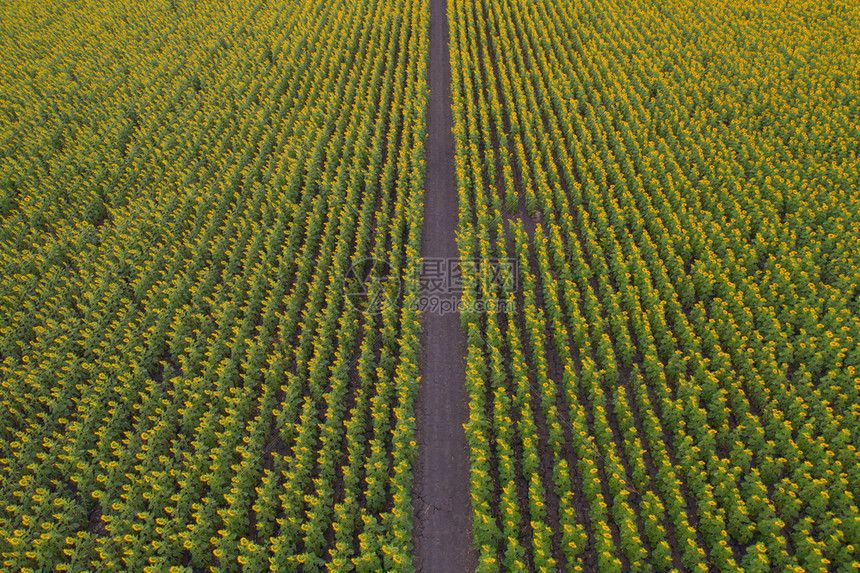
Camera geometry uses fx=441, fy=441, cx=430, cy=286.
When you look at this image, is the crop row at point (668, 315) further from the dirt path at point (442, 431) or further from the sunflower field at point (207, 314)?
the sunflower field at point (207, 314)

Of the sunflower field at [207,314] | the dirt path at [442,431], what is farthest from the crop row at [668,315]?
the sunflower field at [207,314]

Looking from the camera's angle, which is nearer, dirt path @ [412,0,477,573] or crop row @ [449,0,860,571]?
crop row @ [449,0,860,571]

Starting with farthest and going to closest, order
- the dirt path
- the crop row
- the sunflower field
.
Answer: the dirt path
the sunflower field
the crop row

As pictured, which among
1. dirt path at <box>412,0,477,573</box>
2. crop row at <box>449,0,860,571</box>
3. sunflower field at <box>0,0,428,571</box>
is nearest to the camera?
crop row at <box>449,0,860,571</box>

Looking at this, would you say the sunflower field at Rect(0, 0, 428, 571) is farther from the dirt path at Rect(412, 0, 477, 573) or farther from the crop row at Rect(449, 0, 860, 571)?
the crop row at Rect(449, 0, 860, 571)

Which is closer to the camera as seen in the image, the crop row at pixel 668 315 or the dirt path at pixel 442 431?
the crop row at pixel 668 315

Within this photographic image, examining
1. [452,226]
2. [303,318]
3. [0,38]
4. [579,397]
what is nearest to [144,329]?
[303,318]

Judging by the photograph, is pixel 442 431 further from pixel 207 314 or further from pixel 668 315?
pixel 207 314

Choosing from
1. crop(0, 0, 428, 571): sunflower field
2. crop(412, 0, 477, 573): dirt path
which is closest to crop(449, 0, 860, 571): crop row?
crop(412, 0, 477, 573): dirt path

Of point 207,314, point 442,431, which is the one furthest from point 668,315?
point 207,314
